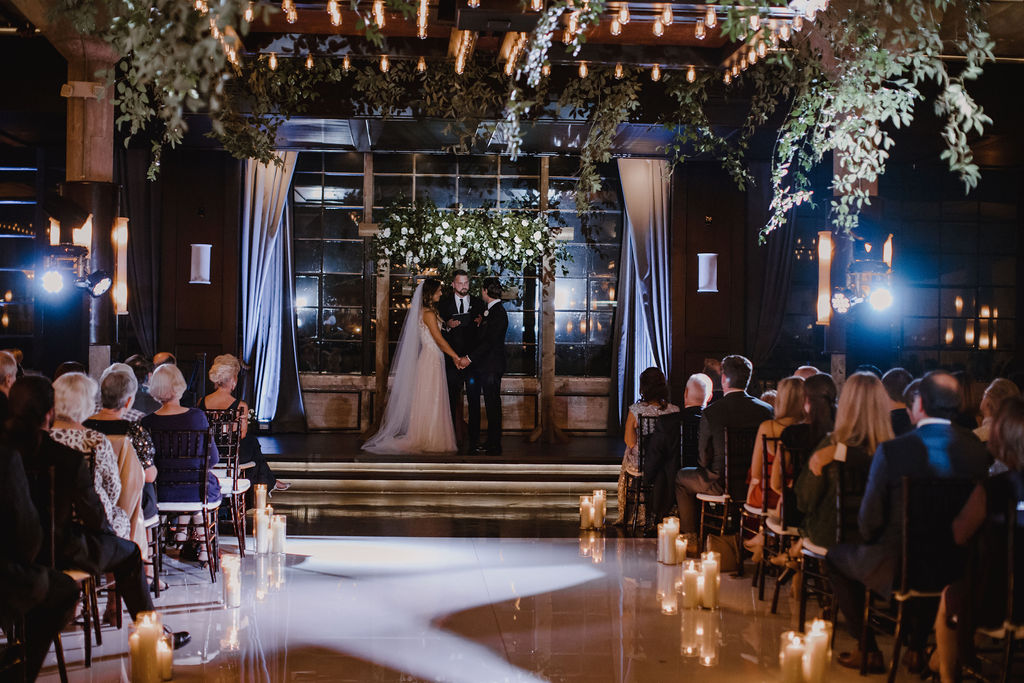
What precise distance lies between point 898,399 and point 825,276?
6.69 feet

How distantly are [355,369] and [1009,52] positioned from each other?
25.3 feet

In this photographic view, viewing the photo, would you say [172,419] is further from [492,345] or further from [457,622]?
[492,345]

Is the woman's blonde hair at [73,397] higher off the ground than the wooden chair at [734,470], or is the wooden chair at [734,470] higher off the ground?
the woman's blonde hair at [73,397]

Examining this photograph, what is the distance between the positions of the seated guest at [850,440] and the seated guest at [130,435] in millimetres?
3296

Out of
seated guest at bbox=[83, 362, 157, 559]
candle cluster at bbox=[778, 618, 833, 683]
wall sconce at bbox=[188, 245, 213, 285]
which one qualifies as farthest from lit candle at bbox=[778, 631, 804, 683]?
wall sconce at bbox=[188, 245, 213, 285]

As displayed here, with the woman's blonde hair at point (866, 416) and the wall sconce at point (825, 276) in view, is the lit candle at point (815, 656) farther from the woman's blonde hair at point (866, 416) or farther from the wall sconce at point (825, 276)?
the wall sconce at point (825, 276)

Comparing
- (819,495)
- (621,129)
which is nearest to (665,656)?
(819,495)

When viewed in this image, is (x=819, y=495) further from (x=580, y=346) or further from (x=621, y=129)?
(x=580, y=346)

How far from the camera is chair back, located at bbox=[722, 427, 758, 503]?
226 inches

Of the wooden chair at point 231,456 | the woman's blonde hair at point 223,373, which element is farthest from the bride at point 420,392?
the wooden chair at point 231,456

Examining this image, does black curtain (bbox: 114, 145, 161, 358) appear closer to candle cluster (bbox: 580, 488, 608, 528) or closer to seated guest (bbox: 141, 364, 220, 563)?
seated guest (bbox: 141, 364, 220, 563)

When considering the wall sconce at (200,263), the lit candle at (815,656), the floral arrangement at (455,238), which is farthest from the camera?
the wall sconce at (200,263)

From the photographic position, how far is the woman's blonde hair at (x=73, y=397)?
426 centimetres

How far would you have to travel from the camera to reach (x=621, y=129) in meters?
8.94
